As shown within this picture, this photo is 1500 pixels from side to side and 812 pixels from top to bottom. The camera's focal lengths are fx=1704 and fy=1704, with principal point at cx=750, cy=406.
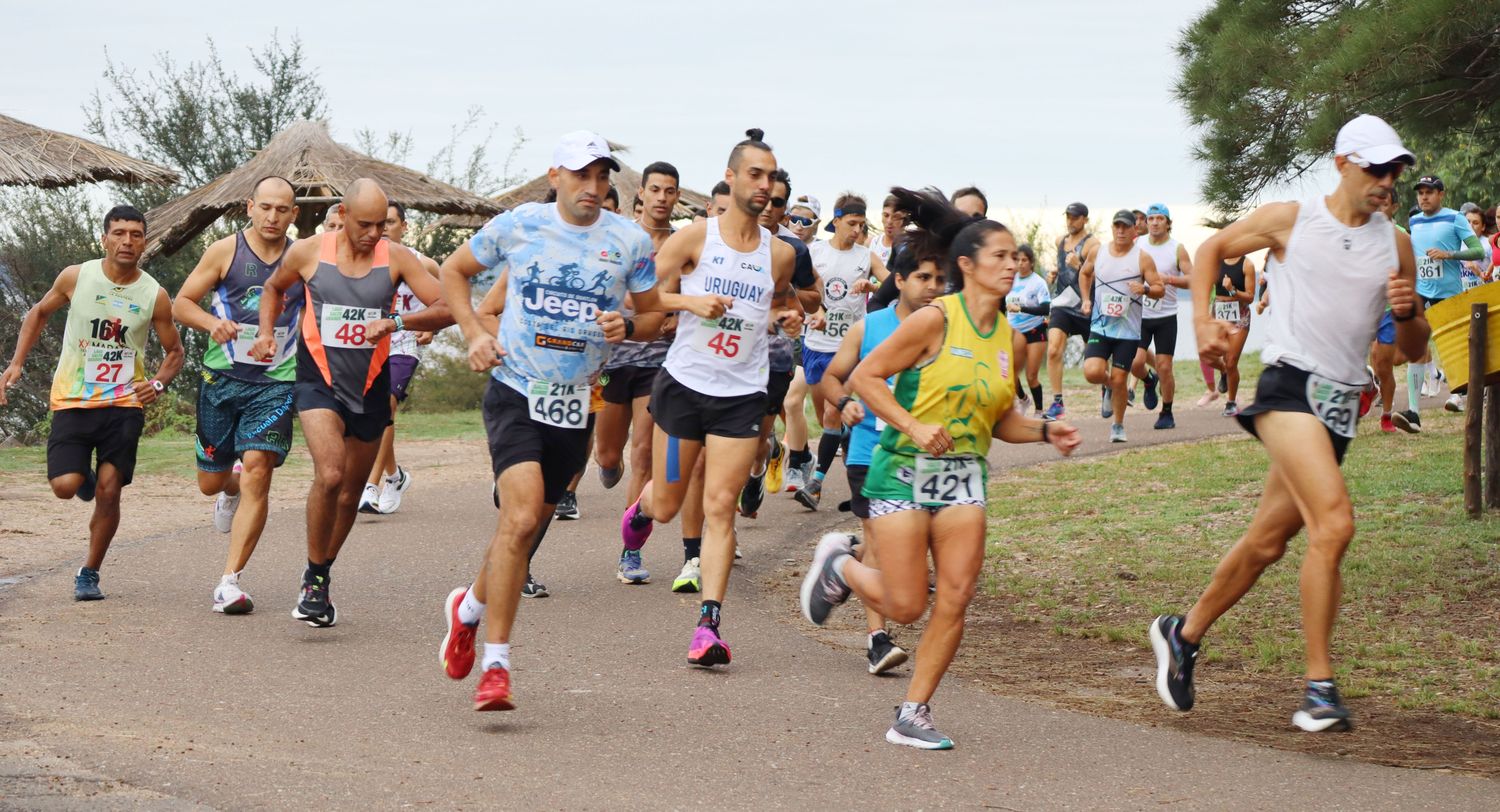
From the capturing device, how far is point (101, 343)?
885cm

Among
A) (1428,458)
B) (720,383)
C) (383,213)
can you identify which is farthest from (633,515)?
(1428,458)

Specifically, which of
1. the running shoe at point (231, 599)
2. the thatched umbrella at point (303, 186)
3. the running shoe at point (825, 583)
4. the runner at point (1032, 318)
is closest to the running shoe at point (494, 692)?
the running shoe at point (825, 583)

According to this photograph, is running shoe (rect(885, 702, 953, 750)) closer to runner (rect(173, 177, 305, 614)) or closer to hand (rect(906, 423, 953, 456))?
hand (rect(906, 423, 953, 456))

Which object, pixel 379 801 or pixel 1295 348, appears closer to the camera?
pixel 379 801

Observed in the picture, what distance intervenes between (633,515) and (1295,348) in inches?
152

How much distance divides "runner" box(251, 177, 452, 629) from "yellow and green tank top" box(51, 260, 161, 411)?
1204 millimetres

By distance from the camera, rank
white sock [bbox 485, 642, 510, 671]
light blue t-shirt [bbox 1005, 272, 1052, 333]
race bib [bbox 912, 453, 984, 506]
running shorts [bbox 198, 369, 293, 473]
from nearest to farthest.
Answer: race bib [bbox 912, 453, 984, 506] < white sock [bbox 485, 642, 510, 671] < running shorts [bbox 198, 369, 293, 473] < light blue t-shirt [bbox 1005, 272, 1052, 333]

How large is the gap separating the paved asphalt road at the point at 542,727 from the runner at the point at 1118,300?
8016mm

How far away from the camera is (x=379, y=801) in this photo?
499cm

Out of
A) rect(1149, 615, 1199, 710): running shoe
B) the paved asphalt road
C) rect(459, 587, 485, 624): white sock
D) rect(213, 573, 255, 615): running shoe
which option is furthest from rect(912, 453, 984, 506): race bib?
rect(213, 573, 255, 615): running shoe

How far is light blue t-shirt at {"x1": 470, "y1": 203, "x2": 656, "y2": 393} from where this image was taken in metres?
6.45

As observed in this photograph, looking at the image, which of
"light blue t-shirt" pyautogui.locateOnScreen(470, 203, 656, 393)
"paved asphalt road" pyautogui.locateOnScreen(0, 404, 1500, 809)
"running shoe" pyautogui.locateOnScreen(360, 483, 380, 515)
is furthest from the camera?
"running shoe" pyautogui.locateOnScreen(360, 483, 380, 515)

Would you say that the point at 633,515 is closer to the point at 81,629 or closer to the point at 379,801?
the point at 81,629

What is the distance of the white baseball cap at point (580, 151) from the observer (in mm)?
6469
